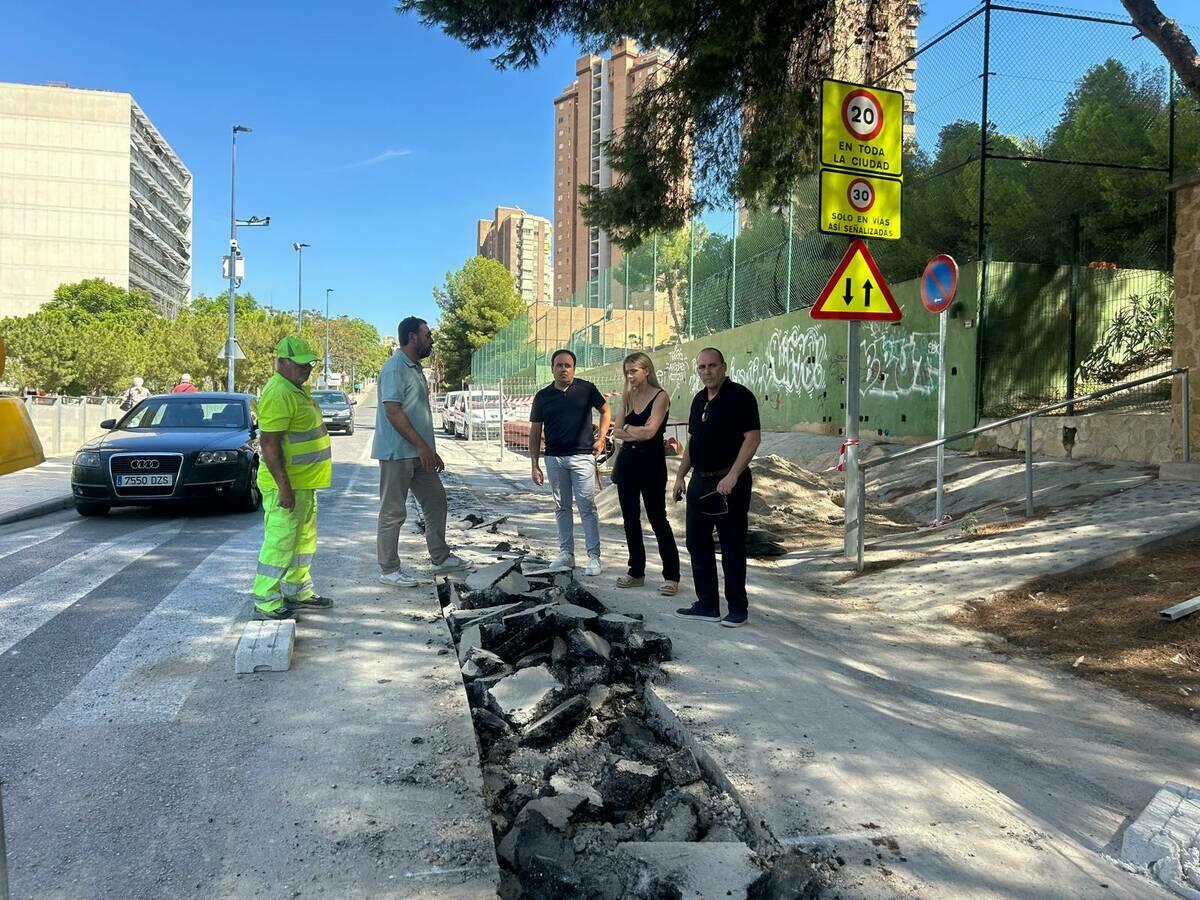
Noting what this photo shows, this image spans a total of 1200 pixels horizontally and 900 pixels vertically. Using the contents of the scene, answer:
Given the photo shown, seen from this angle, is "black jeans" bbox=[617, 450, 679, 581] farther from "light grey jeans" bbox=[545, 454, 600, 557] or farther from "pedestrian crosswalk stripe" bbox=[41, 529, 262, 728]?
"pedestrian crosswalk stripe" bbox=[41, 529, 262, 728]

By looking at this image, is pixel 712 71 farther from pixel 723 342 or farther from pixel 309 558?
pixel 723 342

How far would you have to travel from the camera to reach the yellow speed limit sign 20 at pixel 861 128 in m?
7.36


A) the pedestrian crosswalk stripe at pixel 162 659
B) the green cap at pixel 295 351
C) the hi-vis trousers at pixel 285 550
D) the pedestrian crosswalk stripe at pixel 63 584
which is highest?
the green cap at pixel 295 351

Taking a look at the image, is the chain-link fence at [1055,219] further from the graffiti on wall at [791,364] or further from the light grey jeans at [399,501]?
the light grey jeans at [399,501]

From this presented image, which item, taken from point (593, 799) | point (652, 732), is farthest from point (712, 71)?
point (593, 799)

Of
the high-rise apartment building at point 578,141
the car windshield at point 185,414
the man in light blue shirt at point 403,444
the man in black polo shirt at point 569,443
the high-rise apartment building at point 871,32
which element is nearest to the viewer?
the man in light blue shirt at point 403,444

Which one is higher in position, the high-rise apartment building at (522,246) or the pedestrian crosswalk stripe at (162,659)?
the high-rise apartment building at (522,246)

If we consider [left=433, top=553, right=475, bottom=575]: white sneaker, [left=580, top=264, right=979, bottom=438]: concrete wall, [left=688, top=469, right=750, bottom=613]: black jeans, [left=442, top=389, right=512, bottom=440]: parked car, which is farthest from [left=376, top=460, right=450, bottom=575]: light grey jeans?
[left=442, top=389, right=512, bottom=440]: parked car

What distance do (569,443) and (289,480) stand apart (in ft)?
7.15

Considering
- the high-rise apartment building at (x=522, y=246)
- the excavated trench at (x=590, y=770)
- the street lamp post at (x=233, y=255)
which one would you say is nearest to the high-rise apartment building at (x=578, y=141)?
the high-rise apartment building at (x=522, y=246)

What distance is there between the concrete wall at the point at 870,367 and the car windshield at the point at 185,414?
9960mm

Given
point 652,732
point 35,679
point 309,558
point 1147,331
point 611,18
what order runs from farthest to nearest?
point 1147,331
point 611,18
point 309,558
point 35,679
point 652,732

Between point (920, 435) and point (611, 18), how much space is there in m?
8.08

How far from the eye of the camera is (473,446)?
2684 centimetres
